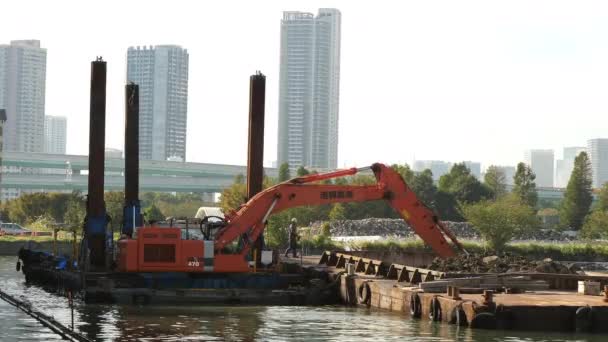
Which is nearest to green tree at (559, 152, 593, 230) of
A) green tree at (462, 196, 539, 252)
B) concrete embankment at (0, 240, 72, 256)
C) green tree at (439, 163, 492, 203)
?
green tree at (439, 163, 492, 203)

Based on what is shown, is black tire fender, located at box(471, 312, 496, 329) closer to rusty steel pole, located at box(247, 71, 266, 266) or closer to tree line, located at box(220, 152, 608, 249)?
rusty steel pole, located at box(247, 71, 266, 266)

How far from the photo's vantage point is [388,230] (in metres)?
113

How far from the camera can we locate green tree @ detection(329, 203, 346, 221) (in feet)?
402

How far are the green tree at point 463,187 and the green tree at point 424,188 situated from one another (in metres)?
1.40

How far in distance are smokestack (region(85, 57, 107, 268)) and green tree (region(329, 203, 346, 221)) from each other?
77.7 meters

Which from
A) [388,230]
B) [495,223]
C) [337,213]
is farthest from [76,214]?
[495,223]

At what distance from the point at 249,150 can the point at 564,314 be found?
18.8 metres

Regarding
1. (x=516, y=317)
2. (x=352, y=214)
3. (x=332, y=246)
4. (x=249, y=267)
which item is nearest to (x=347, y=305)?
(x=249, y=267)

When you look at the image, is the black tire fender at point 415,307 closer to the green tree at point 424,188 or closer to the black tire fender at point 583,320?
the black tire fender at point 583,320

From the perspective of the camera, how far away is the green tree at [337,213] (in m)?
122

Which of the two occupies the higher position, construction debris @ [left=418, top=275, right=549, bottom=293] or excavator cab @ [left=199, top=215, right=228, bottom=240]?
excavator cab @ [left=199, top=215, right=228, bottom=240]

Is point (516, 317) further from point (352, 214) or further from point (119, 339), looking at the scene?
point (352, 214)

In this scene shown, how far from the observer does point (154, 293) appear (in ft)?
129

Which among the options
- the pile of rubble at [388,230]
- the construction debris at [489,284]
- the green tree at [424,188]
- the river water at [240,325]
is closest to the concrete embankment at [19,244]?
the pile of rubble at [388,230]
